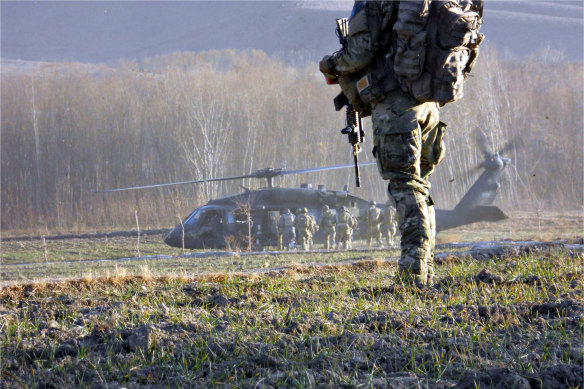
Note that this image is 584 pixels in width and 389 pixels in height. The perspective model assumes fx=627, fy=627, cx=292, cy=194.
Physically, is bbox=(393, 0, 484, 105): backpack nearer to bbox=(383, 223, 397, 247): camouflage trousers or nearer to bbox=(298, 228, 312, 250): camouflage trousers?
bbox=(298, 228, 312, 250): camouflage trousers

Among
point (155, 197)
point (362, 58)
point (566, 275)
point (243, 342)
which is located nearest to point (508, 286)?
point (566, 275)

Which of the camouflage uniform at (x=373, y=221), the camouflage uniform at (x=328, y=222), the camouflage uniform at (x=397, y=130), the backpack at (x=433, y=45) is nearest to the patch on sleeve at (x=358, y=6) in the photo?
the camouflage uniform at (x=397, y=130)

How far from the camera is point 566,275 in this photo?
4.41 metres

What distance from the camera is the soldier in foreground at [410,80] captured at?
13.4 feet

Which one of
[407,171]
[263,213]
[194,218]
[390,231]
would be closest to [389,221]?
[390,231]

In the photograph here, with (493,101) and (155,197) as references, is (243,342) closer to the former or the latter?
(155,197)

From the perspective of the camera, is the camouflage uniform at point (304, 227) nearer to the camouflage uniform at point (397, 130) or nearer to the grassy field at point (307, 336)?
the grassy field at point (307, 336)

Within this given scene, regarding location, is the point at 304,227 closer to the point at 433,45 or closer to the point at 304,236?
the point at 304,236

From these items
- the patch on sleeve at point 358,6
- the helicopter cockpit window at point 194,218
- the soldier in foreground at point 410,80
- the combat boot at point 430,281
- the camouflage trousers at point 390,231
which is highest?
the patch on sleeve at point 358,6

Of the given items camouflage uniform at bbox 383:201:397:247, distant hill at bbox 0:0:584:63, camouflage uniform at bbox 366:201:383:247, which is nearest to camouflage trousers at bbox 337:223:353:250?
camouflage uniform at bbox 366:201:383:247

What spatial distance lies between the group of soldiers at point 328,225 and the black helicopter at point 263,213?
42cm

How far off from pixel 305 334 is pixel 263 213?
1604 cm

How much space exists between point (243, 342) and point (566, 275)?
2734 millimetres

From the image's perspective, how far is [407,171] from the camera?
13.9ft
